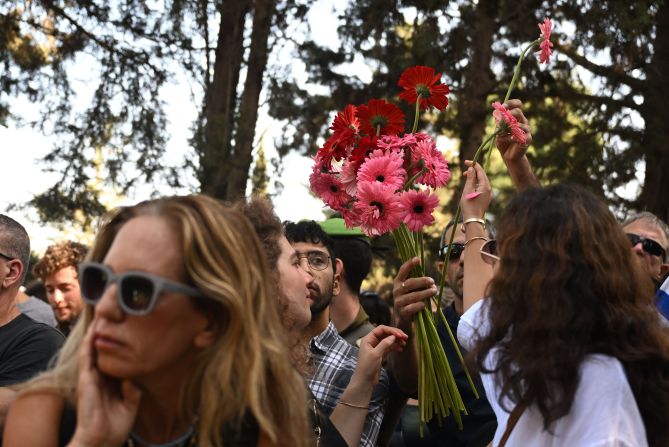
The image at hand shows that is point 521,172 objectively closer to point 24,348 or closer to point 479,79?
point 24,348

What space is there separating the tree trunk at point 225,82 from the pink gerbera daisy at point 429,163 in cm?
676

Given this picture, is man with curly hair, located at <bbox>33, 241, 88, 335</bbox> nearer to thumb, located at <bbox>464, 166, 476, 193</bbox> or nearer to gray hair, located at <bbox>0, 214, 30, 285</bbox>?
gray hair, located at <bbox>0, 214, 30, 285</bbox>

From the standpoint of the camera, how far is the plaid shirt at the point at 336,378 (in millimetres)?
3805

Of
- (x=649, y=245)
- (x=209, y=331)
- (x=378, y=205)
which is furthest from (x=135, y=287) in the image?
(x=649, y=245)

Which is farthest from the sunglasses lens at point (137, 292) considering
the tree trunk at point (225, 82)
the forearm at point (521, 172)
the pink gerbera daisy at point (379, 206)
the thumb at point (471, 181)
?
the tree trunk at point (225, 82)

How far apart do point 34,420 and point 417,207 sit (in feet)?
5.11

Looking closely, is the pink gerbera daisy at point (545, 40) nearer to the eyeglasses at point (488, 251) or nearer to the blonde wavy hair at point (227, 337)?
the eyeglasses at point (488, 251)

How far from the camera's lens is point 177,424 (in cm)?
228

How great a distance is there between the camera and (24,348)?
12.5 feet

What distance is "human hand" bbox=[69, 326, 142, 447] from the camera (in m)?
2.08

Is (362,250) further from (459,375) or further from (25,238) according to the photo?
(25,238)

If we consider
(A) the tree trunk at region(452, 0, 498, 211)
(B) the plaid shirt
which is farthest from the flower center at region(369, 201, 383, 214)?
(A) the tree trunk at region(452, 0, 498, 211)

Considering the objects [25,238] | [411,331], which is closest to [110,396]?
[411,331]

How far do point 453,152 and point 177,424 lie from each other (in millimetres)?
14537
